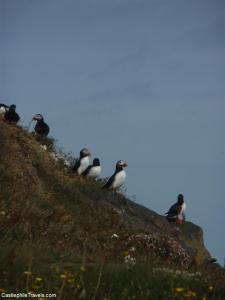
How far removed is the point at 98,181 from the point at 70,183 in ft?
17.9

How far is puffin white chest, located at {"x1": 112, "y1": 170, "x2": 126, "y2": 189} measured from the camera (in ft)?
97.7

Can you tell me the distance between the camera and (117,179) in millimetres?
30172

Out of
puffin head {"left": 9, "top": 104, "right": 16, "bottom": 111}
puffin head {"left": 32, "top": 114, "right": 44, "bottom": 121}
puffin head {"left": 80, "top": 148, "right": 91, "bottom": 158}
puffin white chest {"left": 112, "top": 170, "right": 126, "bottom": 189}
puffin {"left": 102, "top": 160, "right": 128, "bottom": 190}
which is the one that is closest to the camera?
puffin {"left": 102, "top": 160, "right": 128, "bottom": 190}

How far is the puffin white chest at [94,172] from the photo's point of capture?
103 ft

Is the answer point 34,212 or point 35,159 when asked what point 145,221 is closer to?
point 35,159

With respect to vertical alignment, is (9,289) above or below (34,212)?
below

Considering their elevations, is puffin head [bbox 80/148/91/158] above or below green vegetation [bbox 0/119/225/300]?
above

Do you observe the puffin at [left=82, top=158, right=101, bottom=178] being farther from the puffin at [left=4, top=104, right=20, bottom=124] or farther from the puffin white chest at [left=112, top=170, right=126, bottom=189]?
the puffin at [left=4, top=104, right=20, bottom=124]

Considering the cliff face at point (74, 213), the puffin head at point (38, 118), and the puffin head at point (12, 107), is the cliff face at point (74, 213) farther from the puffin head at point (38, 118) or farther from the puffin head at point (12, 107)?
the puffin head at point (38, 118)

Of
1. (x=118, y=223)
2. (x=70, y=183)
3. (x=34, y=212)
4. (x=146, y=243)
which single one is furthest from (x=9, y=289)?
(x=70, y=183)

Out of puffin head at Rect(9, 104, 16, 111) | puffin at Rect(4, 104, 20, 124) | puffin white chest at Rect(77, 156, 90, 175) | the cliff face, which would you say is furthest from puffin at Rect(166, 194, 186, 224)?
puffin head at Rect(9, 104, 16, 111)

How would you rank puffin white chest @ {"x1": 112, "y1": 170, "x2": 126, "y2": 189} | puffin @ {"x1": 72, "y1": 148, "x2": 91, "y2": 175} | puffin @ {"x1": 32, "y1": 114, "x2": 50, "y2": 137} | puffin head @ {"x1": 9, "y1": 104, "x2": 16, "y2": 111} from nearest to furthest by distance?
puffin white chest @ {"x1": 112, "y1": 170, "x2": 126, "y2": 189}, puffin @ {"x1": 72, "y1": 148, "x2": 91, "y2": 175}, puffin @ {"x1": 32, "y1": 114, "x2": 50, "y2": 137}, puffin head @ {"x1": 9, "y1": 104, "x2": 16, "y2": 111}

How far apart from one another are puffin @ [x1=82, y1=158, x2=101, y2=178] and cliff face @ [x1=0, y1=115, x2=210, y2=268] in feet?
2.47

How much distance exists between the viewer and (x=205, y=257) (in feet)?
91.8
